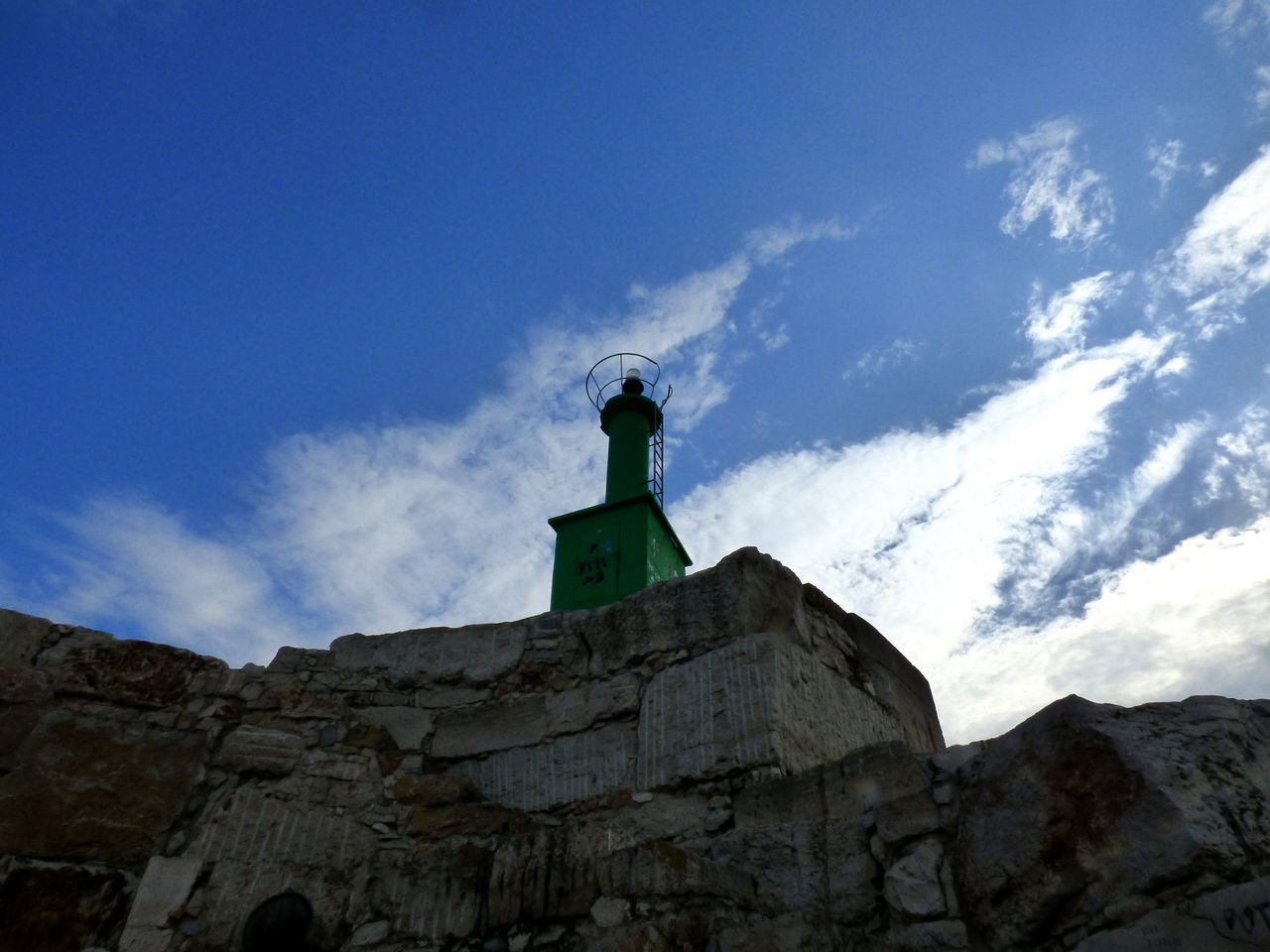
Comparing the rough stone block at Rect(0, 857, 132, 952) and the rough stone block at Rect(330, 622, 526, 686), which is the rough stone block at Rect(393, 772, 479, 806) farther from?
the rough stone block at Rect(0, 857, 132, 952)

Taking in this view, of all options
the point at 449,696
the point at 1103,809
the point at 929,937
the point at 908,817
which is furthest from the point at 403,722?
the point at 1103,809

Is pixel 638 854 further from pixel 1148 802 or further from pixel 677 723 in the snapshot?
pixel 1148 802

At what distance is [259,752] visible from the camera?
3.40 m

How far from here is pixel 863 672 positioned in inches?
152

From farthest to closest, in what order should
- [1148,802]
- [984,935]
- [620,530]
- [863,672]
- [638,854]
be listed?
[620,530], [863,672], [638,854], [984,935], [1148,802]

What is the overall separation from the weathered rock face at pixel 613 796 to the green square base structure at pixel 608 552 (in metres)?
7.70

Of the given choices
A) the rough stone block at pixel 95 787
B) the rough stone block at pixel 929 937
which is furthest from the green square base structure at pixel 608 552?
the rough stone block at pixel 929 937

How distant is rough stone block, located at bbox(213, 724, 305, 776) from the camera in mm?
3354

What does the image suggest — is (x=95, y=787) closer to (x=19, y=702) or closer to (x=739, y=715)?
(x=19, y=702)

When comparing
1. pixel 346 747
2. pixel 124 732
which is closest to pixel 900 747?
pixel 346 747

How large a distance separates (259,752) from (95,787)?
512mm

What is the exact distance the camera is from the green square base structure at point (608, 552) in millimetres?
11852

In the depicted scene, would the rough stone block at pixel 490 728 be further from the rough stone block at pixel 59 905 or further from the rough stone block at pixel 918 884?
the rough stone block at pixel 918 884

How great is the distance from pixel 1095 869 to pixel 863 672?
5.79 ft
